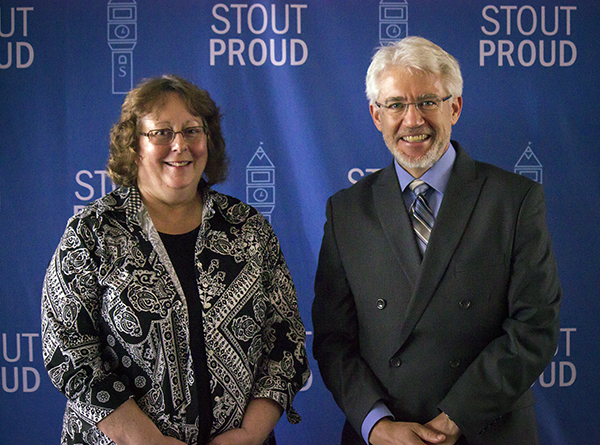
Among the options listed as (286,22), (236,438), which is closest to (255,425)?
(236,438)

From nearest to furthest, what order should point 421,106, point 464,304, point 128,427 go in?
1. point 128,427
2. point 464,304
3. point 421,106

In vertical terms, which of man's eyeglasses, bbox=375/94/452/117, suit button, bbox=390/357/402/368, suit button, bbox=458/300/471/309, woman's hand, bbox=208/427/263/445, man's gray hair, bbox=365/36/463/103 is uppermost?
man's gray hair, bbox=365/36/463/103

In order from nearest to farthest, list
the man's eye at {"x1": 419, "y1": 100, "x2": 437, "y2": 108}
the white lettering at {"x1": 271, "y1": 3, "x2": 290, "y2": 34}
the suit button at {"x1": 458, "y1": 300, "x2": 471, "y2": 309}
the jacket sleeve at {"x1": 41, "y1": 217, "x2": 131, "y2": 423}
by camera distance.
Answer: the jacket sleeve at {"x1": 41, "y1": 217, "x2": 131, "y2": 423}, the suit button at {"x1": 458, "y1": 300, "x2": 471, "y2": 309}, the man's eye at {"x1": 419, "y1": 100, "x2": 437, "y2": 108}, the white lettering at {"x1": 271, "y1": 3, "x2": 290, "y2": 34}

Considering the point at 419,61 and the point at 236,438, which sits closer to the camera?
the point at 236,438

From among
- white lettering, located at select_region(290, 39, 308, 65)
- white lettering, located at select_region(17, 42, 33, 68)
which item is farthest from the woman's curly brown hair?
white lettering, located at select_region(17, 42, 33, 68)

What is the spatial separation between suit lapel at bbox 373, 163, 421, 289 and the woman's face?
1.84 ft

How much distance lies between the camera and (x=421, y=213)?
5.38ft

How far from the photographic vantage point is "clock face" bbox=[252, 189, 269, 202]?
2.44 metres

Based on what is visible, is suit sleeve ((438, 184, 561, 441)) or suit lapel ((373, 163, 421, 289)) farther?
suit lapel ((373, 163, 421, 289))

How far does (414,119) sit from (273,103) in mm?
947

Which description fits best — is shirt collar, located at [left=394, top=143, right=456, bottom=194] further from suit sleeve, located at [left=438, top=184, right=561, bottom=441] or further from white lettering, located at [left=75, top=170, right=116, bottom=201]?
white lettering, located at [left=75, top=170, right=116, bottom=201]

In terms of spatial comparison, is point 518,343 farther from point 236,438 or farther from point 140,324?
point 140,324

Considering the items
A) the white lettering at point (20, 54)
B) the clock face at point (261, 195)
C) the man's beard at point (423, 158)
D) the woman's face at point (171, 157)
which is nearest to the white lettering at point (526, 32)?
the man's beard at point (423, 158)

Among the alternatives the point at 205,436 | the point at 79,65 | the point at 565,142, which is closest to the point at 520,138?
the point at 565,142
